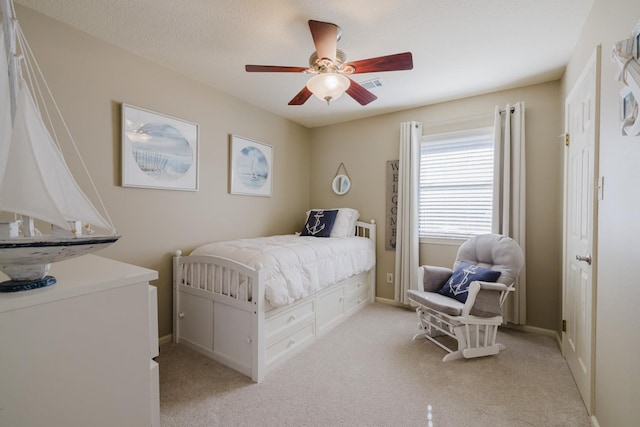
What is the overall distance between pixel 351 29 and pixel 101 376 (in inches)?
91.5

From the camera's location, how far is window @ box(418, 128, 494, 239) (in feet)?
10.2

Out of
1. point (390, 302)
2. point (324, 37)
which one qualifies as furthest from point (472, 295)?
point (324, 37)

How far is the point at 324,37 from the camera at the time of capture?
5.84ft

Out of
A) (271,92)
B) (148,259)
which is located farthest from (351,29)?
(148,259)

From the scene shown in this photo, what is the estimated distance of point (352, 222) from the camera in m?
3.74

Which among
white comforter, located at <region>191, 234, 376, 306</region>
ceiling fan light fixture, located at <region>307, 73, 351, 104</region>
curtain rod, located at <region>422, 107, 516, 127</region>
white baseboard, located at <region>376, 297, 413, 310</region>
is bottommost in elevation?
white baseboard, located at <region>376, 297, 413, 310</region>

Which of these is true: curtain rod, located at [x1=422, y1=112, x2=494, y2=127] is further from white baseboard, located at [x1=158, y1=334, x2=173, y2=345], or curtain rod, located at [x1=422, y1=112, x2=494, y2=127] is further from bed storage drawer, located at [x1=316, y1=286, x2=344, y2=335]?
white baseboard, located at [x1=158, y1=334, x2=173, y2=345]

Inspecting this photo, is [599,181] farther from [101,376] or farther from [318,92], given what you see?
[101,376]

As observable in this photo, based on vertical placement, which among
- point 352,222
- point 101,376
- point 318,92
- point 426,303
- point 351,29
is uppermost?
point 351,29

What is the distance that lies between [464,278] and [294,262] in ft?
5.13

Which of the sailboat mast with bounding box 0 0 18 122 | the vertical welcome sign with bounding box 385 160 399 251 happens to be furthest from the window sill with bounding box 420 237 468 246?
the sailboat mast with bounding box 0 0 18 122

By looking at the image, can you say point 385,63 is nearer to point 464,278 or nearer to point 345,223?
point 464,278

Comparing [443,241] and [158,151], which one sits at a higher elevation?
[158,151]

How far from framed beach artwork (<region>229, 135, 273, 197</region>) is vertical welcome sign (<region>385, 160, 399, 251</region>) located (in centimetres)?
158
